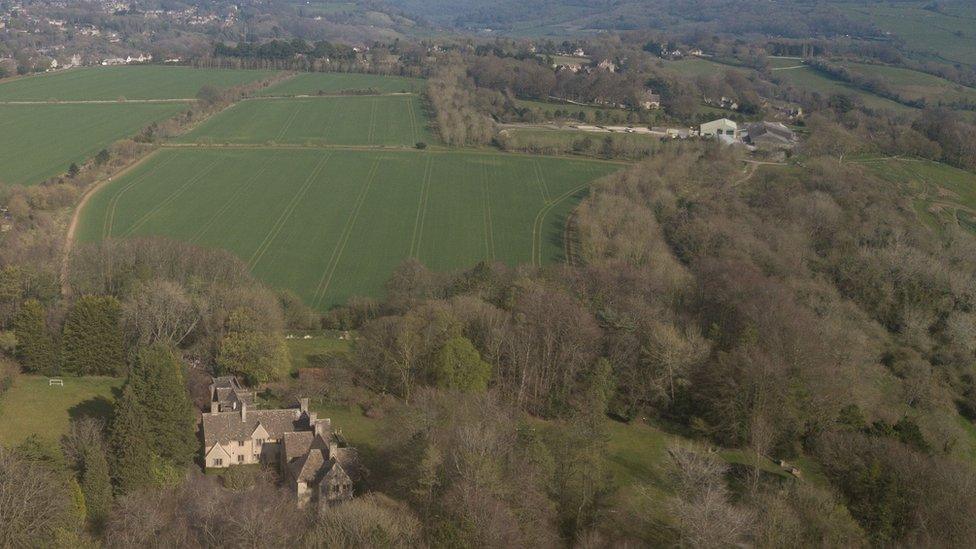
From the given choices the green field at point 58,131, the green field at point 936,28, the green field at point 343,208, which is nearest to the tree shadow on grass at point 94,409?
the green field at point 343,208

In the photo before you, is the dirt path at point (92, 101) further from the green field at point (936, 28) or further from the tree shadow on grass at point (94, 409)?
the green field at point (936, 28)

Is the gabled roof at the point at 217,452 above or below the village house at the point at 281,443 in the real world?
below

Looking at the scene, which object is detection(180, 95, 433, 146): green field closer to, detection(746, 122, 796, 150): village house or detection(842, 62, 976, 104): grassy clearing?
detection(746, 122, 796, 150): village house

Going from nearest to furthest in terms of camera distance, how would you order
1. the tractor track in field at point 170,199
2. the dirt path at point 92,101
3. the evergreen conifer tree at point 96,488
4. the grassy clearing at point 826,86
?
the evergreen conifer tree at point 96,488 < the tractor track in field at point 170,199 < the dirt path at point 92,101 < the grassy clearing at point 826,86

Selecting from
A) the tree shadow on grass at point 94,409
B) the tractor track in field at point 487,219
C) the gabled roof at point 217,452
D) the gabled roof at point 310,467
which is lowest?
the tractor track in field at point 487,219

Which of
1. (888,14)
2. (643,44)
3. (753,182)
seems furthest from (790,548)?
(888,14)

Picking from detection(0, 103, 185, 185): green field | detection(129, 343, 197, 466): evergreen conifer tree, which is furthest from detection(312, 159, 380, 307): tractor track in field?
detection(0, 103, 185, 185): green field

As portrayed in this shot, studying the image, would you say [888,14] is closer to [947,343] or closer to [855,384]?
[947,343]
